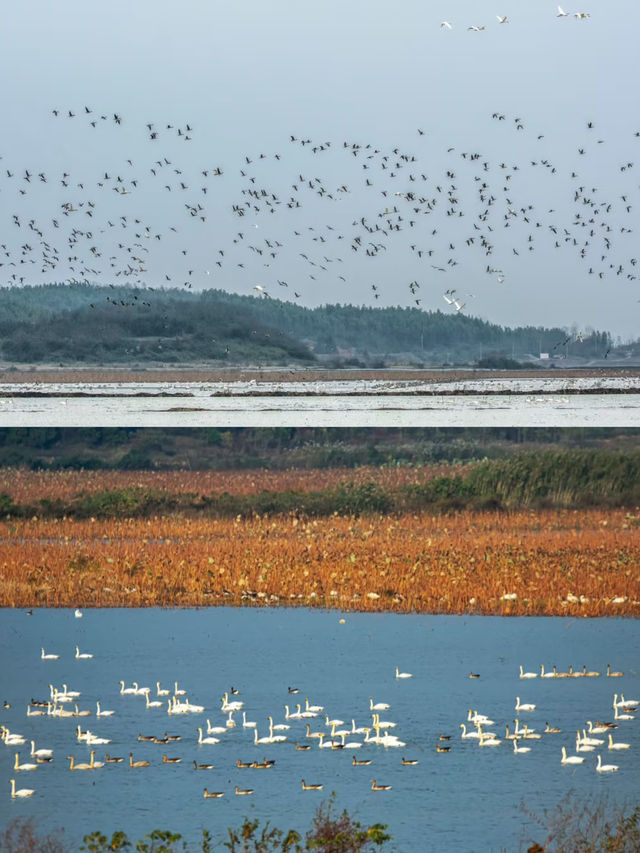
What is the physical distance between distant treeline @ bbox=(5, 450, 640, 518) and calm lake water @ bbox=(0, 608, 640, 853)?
1636 centimetres

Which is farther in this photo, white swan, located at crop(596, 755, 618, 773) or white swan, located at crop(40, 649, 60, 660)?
white swan, located at crop(40, 649, 60, 660)

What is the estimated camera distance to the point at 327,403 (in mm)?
101375

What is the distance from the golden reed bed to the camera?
93.8 feet

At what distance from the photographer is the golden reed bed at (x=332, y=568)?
93.8 ft

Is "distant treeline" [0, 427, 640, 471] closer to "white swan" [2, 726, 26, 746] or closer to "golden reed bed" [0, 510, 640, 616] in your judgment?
"golden reed bed" [0, 510, 640, 616]

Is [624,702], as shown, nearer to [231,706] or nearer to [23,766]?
[231,706]

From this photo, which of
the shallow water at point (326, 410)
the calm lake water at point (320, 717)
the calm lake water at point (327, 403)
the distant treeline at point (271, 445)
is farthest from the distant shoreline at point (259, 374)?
the calm lake water at point (320, 717)

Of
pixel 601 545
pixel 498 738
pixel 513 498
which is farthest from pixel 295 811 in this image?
pixel 513 498

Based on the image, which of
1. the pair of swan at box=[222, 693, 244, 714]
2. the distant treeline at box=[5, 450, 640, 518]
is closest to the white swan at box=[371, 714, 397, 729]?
the pair of swan at box=[222, 693, 244, 714]

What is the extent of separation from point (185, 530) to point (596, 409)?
57.7 metres

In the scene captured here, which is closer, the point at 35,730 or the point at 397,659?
the point at 35,730

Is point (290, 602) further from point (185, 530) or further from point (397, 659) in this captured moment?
point (185, 530)

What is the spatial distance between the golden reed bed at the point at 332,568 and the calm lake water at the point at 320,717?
1068 mm

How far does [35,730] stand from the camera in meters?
18.4
